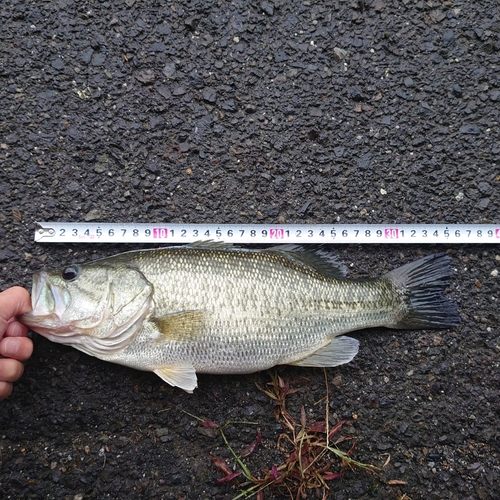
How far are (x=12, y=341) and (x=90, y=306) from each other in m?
0.53

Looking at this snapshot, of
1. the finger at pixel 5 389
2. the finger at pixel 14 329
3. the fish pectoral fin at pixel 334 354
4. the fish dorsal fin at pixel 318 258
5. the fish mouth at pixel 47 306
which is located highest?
the fish dorsal fin at pixel 318 258

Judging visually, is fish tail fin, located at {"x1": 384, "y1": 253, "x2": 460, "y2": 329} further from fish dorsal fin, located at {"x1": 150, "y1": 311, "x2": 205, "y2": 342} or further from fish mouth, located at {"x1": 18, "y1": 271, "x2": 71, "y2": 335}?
fish mouth, located at {"x1": 18, "y1": 271, "x2": 71, "y2": 335}

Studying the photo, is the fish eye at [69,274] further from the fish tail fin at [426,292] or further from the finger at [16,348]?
the fish tail fin at [426,292]

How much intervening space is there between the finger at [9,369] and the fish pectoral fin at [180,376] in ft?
2.78

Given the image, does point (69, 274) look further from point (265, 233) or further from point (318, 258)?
point (318, 258)

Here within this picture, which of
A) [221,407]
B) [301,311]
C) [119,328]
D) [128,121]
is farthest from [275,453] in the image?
[128,121]

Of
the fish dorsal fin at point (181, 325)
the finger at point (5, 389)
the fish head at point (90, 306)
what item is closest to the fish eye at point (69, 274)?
the fish head at point (90, 306)

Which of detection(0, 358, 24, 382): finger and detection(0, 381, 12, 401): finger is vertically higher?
detection(0, 358, 24, 382): finger

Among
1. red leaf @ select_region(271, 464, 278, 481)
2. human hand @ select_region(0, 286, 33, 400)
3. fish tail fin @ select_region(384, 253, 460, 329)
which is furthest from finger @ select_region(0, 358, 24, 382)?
fish tail fin @ select_region(384, 253, 460, 329)

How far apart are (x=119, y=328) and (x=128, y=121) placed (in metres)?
1.46

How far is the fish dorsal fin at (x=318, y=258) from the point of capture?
307 cm

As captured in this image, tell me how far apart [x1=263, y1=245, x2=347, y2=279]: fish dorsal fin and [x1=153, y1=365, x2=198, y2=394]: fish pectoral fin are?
932 millimetres

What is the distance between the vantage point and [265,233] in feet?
10.5

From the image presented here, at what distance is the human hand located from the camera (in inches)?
107
